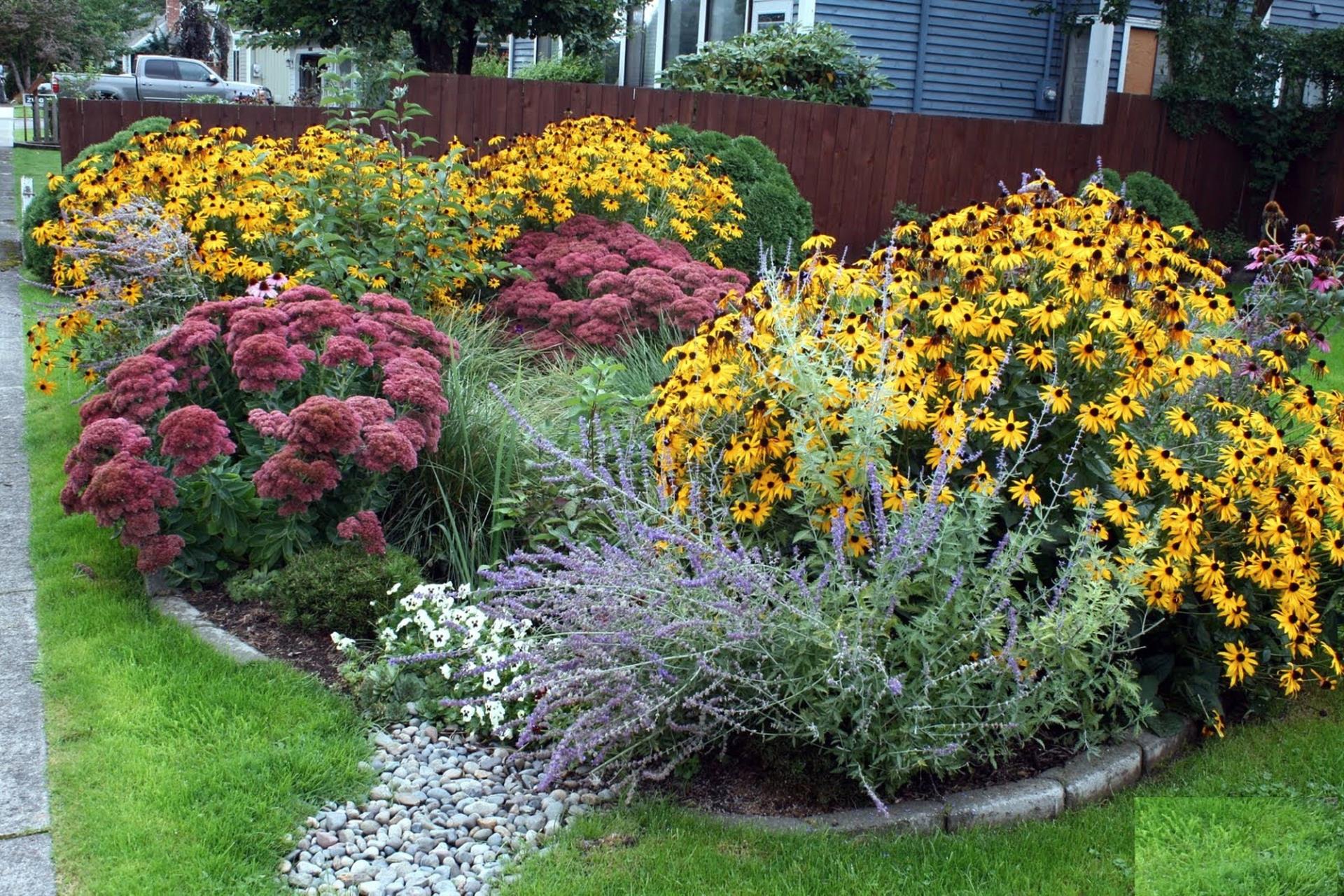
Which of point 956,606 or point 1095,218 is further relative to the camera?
point 1095,218

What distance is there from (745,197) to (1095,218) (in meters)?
6.37

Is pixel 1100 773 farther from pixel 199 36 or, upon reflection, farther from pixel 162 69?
pixel 199 36

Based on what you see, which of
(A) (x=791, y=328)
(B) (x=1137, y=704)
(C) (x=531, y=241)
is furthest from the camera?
(C) (x=531, y=241)

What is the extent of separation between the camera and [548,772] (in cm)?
319

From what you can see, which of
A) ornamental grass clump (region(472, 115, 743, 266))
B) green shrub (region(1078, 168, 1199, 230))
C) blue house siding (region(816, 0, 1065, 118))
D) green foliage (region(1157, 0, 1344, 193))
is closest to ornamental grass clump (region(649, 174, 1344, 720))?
ornamental grass clump (region(472, 115, 743, 266))

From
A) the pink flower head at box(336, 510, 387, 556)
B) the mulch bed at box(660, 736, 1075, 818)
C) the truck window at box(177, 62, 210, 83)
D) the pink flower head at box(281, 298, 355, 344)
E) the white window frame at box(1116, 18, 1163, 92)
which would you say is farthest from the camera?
the truck window at box(177, 62, 210, 83)

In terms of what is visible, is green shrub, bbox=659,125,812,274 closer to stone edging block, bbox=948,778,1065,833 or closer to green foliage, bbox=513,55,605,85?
stone edging block, bbox=948,778,1065,833

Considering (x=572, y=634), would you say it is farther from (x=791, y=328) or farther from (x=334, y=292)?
(x=334, y=292)

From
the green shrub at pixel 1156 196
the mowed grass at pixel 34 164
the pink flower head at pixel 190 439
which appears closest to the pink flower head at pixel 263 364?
the pink flower head at pixel 190 439

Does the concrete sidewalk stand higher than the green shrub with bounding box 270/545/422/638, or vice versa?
the green shrub with bounding box 270/545/422/638

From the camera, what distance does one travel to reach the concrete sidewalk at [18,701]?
3039mm

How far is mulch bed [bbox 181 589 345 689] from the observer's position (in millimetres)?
4043

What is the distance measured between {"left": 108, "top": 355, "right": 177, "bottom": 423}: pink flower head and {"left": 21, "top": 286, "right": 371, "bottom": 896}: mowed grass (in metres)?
0.64

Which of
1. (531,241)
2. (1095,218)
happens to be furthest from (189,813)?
(531,241)
